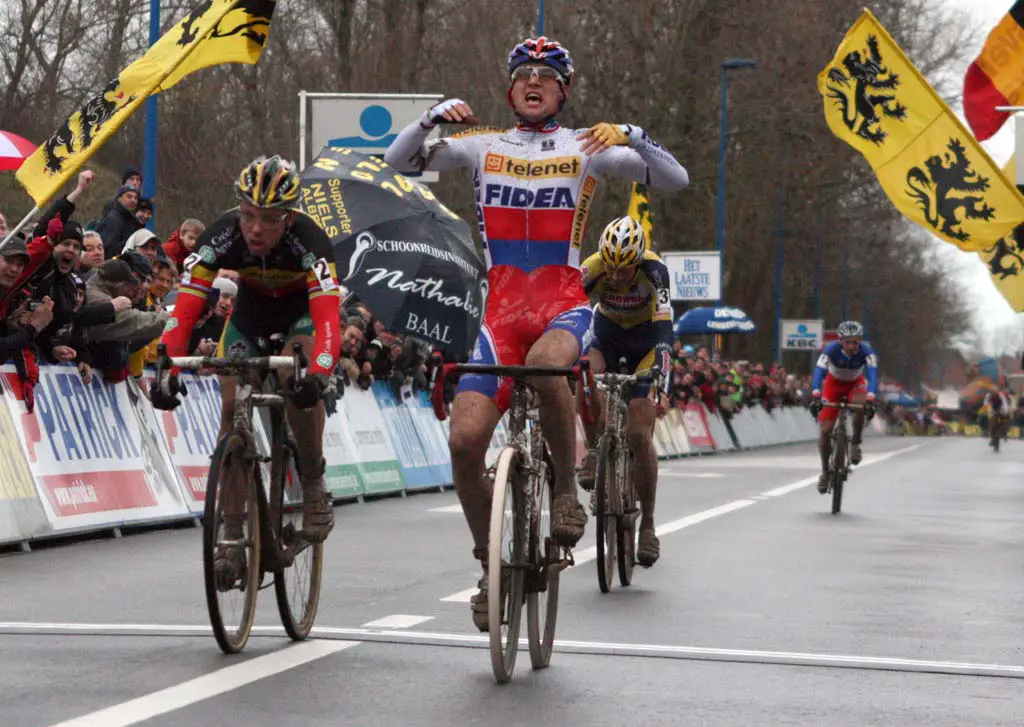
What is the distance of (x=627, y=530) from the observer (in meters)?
11.6

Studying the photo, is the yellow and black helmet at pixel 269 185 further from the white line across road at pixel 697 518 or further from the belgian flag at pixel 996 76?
the belgian flag at pixel 996 76

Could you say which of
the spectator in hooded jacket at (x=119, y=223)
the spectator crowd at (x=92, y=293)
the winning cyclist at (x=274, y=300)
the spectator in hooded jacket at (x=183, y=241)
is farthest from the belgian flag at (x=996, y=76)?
A: the winning cyclist at (x=274, y=300)

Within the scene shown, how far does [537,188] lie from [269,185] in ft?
3.87

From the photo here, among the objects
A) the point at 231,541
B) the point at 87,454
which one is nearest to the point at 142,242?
the point at 87,454

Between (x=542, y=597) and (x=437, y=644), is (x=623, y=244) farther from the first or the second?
(x=542, y=597)

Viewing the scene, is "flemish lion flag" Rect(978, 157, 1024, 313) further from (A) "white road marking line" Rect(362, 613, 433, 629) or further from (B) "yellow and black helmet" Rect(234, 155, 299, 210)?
(B) "yellow and black helmet" Rect(234, 155, 299, 210)

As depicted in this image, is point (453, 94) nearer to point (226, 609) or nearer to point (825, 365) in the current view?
point (825, 365)

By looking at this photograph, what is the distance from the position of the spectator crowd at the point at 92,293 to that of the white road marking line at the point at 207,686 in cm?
412

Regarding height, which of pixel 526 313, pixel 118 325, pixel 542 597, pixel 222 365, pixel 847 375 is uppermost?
pixel 118 325

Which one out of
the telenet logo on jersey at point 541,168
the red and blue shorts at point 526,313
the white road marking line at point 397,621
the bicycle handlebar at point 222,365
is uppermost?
the telenet logo on jersey at point 541,168

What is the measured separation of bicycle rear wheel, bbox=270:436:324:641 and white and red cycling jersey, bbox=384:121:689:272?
123 cm

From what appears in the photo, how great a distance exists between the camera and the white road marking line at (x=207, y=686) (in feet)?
20.8

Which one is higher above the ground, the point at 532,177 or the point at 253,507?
the point at 532,177

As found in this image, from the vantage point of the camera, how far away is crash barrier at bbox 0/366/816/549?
518 inches
